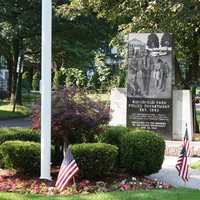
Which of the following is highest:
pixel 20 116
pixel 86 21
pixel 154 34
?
pixel 86 21

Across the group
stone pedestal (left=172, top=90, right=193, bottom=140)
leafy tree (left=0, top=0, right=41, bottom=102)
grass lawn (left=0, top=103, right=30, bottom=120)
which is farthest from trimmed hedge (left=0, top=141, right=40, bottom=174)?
leafy tree (left=0, top=0, right=41, bottom=102)

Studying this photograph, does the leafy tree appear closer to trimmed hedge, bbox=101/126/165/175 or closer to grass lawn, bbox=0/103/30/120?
grass lawn, bbox=0/103/30/120

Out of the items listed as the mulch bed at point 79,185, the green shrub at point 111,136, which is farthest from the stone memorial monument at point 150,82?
the mulch bed at point 79,185

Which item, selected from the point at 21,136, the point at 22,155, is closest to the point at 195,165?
the point at 21,136

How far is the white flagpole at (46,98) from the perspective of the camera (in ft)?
35.0

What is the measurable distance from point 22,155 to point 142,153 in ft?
7.54

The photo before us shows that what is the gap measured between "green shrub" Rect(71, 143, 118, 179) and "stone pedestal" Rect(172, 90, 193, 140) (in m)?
7.22

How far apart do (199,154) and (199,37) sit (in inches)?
208

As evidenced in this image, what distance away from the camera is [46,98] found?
1077 centimetres

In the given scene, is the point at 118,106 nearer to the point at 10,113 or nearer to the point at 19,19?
the point at 19,19

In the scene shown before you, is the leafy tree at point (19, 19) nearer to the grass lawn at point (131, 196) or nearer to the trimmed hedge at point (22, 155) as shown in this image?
the trimmed hedge at point (22, 155)

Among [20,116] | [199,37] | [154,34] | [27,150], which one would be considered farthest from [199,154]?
[20,116]

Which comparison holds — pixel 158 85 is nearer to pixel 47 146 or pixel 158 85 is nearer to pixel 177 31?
pixel 177 31

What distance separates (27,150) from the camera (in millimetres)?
10961
